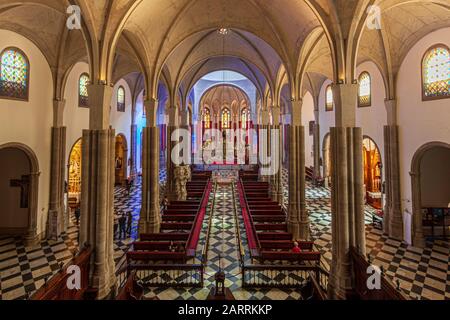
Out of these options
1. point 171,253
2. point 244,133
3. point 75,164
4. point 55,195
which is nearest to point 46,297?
point 171,253

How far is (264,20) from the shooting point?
445 inches

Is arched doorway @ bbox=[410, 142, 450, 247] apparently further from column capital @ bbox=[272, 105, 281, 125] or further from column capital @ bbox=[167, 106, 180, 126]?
column capital @ bbox=[167, 106, 180, 126]

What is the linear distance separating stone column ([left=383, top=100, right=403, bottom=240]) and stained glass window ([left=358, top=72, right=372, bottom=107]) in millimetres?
2118

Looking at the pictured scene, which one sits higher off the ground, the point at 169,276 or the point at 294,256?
the point at 294,256

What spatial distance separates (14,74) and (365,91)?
56.3 ft

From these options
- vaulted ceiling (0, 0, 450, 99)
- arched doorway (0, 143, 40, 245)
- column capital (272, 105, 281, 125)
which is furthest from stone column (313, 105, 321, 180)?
arched doorway (0, 143, 40, 245)

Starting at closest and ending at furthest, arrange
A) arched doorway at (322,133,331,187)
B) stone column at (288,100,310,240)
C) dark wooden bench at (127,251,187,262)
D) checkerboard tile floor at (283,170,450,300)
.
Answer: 1. checkerboard tile floor at (283,170,450,300)
2. dark wooden bench at (127,251,187,262)
3. stone column at (288,100,310,240)
4. arched doorway at (322,133,331,187)

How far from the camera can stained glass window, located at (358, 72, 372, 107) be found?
1407 centimetres

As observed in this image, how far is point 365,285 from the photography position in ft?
20.6

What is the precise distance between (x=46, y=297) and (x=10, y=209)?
957 cm

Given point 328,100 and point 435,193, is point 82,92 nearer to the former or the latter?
point 328,100

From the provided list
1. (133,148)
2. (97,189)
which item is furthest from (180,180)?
(133,148)

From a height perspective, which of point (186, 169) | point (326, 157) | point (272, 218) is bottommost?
point (272, 218)
